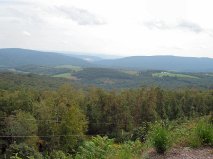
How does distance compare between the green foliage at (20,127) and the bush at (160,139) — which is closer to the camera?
the bush at (160,139)

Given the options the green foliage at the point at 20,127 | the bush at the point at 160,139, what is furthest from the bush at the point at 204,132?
the green foliage at the point at 20,127

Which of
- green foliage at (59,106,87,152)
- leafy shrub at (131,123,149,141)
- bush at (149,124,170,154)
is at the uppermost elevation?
bush at (149,124,170,154)

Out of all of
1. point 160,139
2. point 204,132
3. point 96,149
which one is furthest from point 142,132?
point 96,149

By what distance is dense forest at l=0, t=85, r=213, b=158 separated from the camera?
45.0 metres

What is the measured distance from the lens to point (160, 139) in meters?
8.15

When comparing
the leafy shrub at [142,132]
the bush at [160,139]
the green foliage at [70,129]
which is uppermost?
the bush at [160,139]

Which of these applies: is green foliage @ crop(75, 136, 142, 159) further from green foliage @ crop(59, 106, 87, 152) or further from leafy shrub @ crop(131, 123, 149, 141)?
green foliage @ crop(59, 106, 87, 152)

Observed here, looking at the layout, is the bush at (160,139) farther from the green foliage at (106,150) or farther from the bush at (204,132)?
the bush at (204,132)

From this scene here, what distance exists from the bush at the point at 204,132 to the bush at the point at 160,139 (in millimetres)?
1022

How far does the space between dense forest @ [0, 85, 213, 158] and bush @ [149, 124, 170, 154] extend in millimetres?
24472

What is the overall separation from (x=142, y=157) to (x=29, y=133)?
3799 cm

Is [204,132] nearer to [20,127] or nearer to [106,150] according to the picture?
[106,150]

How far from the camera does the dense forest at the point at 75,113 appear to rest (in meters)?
45.0

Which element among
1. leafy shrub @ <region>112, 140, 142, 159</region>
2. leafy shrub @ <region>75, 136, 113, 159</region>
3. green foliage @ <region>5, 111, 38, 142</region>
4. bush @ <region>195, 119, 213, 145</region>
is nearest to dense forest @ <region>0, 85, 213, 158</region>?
green foliage @ <region>5, 111, 38, 142</region>
